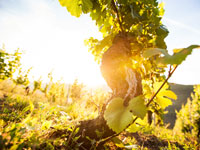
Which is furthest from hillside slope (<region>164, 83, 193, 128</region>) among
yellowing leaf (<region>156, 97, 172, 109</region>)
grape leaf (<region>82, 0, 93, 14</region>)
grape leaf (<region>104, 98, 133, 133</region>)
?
grape leaf (<region>82, 0, 93, 14</region>)

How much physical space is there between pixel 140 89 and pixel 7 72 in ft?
17.6

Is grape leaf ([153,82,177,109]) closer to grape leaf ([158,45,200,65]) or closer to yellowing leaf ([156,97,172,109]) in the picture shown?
yellowing leaf ([156,97,172,109])

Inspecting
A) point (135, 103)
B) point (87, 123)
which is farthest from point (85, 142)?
point (135, 103)

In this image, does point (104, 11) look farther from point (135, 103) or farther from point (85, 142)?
point (85, 142)

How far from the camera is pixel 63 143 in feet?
3.20

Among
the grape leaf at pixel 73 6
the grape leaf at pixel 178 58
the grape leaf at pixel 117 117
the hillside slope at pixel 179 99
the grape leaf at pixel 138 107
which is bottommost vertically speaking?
the hillside slope at pixel 179 99

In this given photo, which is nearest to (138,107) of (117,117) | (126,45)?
(117,117)

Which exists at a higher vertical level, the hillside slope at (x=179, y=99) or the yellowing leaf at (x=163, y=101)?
the yellowing leaf at (x=163, y=101)

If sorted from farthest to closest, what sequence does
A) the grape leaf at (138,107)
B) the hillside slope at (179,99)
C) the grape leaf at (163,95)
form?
the hillside slope at (179,99) → the grape leaf at (163,95) → the grape leaf at (138,107)

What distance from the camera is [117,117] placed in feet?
2.18

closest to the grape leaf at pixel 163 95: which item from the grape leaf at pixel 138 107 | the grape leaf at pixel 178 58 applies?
the grape leaf at pixel 138 107

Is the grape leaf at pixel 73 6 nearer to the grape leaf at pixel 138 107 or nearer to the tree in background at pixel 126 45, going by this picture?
the tree in background at pixel 126 45

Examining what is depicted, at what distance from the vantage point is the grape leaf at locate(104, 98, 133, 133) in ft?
2.01

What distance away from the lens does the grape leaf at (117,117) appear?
2.01ft
